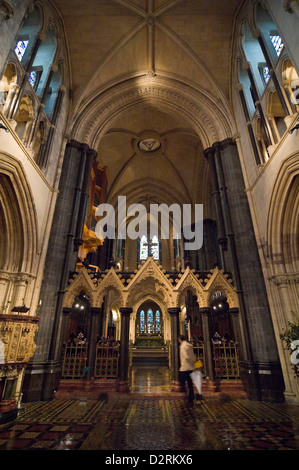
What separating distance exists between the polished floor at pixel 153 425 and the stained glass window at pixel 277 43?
29.8 ft

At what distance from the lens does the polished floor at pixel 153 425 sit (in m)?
3.10

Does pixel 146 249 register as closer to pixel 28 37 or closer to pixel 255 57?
pixel 255 57

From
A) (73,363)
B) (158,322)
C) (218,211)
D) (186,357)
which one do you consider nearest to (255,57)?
(218,211)

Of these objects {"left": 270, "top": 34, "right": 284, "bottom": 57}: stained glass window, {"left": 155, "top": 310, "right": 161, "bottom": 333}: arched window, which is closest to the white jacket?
{"left": 270, "top": 34, "right": 284, "bottom": 57}: stained glass window

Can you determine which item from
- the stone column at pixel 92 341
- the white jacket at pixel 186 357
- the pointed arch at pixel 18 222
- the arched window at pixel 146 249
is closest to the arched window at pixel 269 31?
the pointed arch at pixel 18 222

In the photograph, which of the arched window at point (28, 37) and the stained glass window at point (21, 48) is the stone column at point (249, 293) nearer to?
the arched window at point (28, 37)

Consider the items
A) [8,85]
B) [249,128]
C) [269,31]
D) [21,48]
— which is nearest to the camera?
[8,85]

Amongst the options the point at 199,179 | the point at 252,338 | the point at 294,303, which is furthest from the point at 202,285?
the point at 199,179

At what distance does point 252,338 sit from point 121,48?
1271cm

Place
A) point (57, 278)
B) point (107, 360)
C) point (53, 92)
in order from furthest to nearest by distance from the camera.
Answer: point (53, 92) < point (57, 278) < point (107, 360)

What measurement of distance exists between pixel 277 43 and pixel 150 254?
7762mm

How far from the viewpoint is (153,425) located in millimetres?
3896
